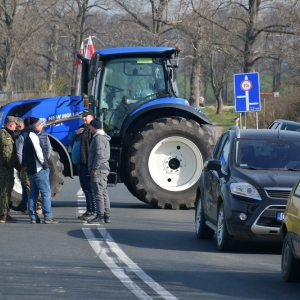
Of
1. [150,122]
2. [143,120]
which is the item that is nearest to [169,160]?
[150,122]

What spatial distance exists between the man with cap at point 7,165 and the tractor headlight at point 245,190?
17.1 ft

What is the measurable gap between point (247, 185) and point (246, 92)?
1429 cm

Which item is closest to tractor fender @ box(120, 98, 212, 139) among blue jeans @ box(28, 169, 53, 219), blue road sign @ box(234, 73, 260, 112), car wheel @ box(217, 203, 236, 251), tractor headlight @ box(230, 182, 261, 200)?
blue jeans @ box(28, 169, 53, 219)

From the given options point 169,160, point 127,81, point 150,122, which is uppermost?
point 127,81

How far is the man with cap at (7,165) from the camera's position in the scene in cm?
1531

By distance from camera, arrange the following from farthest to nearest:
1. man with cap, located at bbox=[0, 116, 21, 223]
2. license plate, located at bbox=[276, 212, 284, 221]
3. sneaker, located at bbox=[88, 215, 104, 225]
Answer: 1. man with cap, located at bbox=[0, 116, 21, 223]
2. sneaker, located at bbox=[88, 215, 104, 225]
3. license plate, located at bbox=[276, 212, 284, 221]

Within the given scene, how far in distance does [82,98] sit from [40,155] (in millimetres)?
2761

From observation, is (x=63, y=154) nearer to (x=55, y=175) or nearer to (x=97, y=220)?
(x=55, y=175)

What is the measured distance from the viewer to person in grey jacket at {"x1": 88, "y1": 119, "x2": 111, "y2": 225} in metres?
14.7

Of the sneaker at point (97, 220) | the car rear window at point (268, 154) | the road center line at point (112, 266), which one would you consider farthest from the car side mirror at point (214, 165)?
the sneaker at point (97, 220)

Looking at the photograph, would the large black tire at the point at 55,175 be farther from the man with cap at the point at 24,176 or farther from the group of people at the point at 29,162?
the group of people at the point at 29,162

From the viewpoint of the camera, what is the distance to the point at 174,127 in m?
17.3

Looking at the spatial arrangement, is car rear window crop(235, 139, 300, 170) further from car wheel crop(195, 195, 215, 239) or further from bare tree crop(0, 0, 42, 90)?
bare tree crop(0, 0, 42, 90)

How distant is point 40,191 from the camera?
14953 mm
